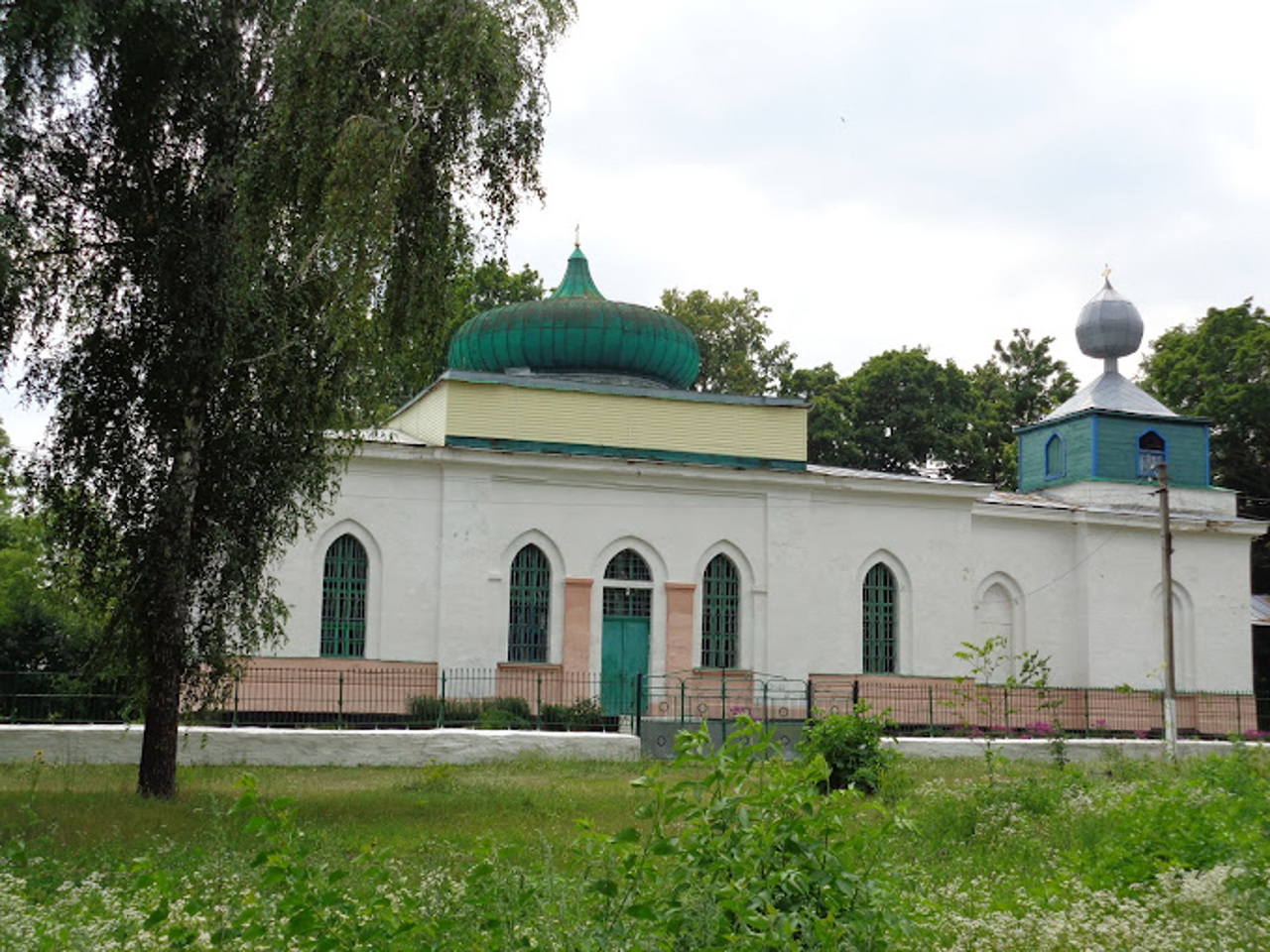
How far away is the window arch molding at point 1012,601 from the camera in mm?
26828

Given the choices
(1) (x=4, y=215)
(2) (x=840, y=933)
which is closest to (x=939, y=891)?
(2) (x=840, y=933)

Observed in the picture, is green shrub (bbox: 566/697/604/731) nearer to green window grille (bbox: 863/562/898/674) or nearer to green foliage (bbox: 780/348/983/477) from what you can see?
green window grille (bbox: 863/562/898/674)

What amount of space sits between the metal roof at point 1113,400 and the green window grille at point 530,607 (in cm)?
1314

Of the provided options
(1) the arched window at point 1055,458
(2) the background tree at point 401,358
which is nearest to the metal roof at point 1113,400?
(1) the arched window at point 1055,458

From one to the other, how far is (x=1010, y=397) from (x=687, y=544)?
22.1m

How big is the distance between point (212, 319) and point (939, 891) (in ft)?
26.3

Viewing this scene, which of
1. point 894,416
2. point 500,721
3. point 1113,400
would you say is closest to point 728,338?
point 894,416

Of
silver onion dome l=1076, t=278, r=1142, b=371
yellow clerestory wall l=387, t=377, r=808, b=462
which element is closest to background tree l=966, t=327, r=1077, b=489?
silver onion dome l=1076, t=278, r=1142, b=371

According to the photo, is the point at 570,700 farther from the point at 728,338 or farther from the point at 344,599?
the point at 728,338

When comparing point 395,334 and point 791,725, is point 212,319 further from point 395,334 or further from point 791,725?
point 791,725

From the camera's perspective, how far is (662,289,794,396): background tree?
40.7 m

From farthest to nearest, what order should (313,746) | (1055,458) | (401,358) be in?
1. (1055,458)
2. (313,746)
3. (401,358)

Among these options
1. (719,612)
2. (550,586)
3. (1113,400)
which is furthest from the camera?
(1113,400)

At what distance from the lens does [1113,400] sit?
2962cm
